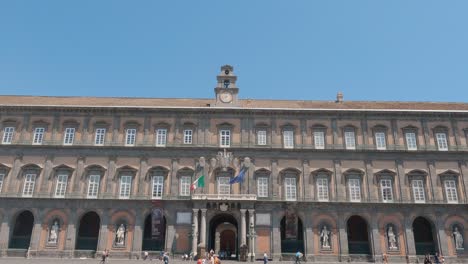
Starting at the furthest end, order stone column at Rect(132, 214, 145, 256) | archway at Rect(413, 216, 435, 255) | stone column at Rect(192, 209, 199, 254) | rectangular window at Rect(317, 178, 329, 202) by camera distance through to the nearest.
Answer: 1. rectangular window at Rect(317, 178, 329, 202)
2. archway at Rect(413, 216, 435, 255)
3. stone column at Rect(132, 214, 145, 256)
4. stone column at Rect(192, 209, 199, 254)

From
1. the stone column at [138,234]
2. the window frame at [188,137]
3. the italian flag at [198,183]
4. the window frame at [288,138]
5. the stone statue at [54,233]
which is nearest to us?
the italian flag at [198,183]

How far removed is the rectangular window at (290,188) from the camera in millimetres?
36250

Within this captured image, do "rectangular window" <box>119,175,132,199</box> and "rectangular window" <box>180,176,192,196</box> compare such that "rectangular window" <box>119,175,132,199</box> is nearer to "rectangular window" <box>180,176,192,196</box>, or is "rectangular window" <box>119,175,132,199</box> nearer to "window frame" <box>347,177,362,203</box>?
"rectangular window" <box>180,176,192,196</box>

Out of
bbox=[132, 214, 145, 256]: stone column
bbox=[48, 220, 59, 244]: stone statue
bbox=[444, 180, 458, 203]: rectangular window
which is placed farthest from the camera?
bbox=[444, 180, 458, 203]: rectangular window

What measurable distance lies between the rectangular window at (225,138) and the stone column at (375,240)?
50.6 ft

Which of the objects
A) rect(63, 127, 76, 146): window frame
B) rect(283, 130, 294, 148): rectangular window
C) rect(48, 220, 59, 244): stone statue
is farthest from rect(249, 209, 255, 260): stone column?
rect(63, 127, 76, 146): window frame

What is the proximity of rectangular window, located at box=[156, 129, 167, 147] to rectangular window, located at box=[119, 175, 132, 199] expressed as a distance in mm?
4316

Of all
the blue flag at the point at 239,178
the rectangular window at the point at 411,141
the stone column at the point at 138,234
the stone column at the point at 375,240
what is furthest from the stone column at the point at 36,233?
the rectangular window at the point at 411,141

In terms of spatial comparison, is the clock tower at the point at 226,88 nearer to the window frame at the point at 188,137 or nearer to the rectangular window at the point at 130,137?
the window frame at the point at 188,137

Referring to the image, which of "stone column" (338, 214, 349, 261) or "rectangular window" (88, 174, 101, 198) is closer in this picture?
"stone column" (338, 214, 349, 261)

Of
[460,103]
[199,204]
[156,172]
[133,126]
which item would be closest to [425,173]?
[460,103]

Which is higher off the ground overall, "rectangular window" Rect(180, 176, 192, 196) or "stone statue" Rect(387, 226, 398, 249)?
"rectangular window" Rect(180, 176, 192, 196)

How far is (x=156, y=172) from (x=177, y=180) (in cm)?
221

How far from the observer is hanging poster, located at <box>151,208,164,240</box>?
34.8 m
